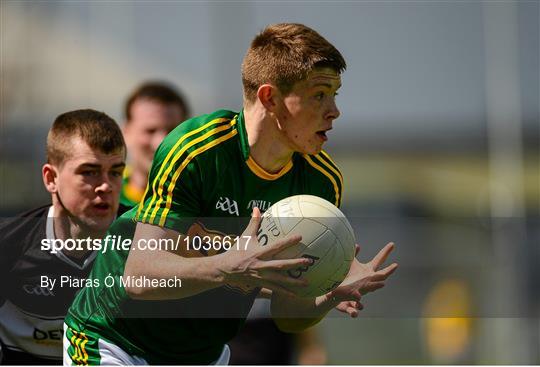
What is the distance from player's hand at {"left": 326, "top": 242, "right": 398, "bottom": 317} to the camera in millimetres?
4578

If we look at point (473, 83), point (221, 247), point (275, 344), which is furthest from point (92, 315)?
point (473, 83)

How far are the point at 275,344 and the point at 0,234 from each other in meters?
3.27

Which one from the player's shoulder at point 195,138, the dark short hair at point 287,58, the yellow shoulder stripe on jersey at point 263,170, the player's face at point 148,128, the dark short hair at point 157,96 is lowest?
the yellow shoulder stripe on jersey at point 263,170

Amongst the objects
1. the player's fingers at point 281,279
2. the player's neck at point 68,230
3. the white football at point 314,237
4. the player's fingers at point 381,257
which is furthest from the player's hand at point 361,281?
the player's neck at point 68,230

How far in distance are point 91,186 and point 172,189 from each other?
886 mm

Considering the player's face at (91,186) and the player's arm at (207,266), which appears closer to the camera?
the player's arm at (207,266)

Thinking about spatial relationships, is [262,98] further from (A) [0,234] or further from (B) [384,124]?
(B) [384,124]

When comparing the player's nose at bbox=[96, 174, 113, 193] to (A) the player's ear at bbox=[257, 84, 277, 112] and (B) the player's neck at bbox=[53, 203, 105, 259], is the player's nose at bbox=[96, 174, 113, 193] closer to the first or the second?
(B) the player's neck at bbox=[53, 203, 105, 259]

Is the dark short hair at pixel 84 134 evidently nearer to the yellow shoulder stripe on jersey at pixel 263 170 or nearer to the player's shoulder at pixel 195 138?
the player's shoulder at pixel 195 138

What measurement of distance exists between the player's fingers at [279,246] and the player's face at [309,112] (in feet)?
1.96

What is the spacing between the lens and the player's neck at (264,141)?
4559mm

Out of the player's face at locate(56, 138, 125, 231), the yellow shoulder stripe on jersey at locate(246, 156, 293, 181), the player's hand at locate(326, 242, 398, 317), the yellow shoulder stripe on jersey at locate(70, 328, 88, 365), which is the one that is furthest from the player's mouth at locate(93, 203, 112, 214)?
the player's hand at locate(326, 242, 398, 317)
